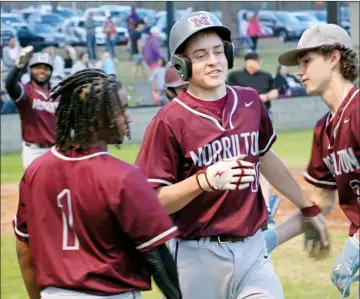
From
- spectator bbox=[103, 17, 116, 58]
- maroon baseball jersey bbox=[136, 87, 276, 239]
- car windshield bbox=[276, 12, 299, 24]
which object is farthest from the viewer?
car windshield bbox=[276, 12, 299, 24]

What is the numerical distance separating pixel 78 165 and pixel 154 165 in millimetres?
949

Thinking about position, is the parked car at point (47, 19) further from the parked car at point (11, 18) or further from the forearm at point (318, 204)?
the forearm at point (318, 204)

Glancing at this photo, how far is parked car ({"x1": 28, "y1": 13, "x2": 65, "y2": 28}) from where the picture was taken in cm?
2346

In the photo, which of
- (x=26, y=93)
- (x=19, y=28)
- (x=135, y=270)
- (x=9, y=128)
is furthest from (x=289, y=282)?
(x=19, y=28)

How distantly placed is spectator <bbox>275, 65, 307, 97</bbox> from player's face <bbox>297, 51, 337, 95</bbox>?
17.8 metres

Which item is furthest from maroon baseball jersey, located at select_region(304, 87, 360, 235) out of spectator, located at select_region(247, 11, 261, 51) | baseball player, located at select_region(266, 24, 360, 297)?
spectator, located at select_region(247, 11, 261, 51)

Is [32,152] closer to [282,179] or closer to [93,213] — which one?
[282,179]

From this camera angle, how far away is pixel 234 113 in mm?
4695

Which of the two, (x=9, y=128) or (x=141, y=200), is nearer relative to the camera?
(x=141, y=200)

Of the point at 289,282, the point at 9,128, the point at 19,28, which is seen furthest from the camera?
the point at 19,28

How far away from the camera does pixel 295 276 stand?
8219 mm

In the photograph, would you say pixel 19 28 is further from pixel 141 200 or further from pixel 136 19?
pixel 141 200

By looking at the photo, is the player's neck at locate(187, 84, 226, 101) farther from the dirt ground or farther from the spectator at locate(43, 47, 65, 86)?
the spectator at locate(43, 47, 65, 86)

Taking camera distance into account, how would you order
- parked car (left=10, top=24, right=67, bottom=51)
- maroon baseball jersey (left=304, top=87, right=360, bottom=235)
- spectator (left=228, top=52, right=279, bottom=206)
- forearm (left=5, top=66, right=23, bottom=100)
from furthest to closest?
parked car (left=10, top=24, right=67, bottom=51)
spectator (left=228, top=52, right=279, bottom=206)
forearm (left=5, top=66, right=23, bottom=100)
maroon baseball jersey (left=304, top=87, right=360, bottom=235)
